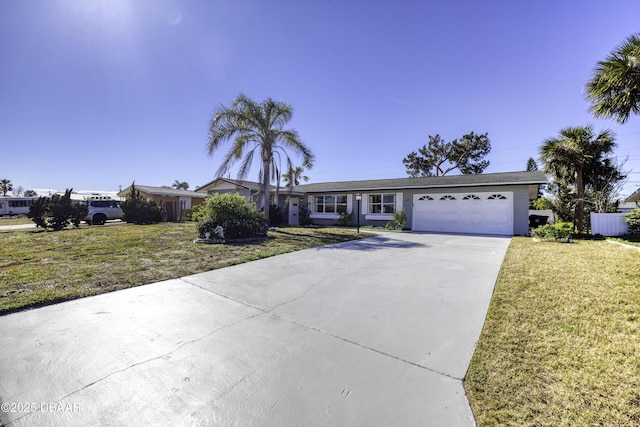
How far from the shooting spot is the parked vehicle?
709 inches

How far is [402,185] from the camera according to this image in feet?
55.8

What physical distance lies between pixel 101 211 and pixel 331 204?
15932mm

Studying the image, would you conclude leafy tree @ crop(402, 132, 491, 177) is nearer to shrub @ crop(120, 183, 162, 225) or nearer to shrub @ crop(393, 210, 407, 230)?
shrub @ crop(393, 210, 407, 230)

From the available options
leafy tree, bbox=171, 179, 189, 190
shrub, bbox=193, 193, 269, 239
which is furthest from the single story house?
leafy tree, bbox=171, 179, 189, 190

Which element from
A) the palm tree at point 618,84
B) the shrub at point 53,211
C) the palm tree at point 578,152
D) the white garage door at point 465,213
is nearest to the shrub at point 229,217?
the shrub at point 53,211

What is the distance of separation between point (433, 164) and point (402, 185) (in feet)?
61.0

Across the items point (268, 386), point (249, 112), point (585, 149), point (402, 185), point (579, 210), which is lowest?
point (268, 386)

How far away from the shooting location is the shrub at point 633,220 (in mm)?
11055

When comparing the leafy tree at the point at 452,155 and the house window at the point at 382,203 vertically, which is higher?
the leafy tree at the point at 452,155

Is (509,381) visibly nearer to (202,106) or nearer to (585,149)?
(202,106)

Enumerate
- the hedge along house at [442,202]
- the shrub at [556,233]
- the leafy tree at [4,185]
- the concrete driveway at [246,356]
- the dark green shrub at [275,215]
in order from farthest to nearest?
the leafy tree at [4,185] < the dark green shrub at [275,215] < the hedge along house at [442,202] < the shrub at [556,233] < the concrete driveway at [246,356]

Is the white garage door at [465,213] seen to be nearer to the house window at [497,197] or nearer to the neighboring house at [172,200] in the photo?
the house window at [497,197]

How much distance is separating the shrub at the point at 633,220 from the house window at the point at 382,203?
1016 centimetres

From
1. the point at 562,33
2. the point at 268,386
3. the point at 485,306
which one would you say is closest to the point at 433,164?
the point at 562,33
